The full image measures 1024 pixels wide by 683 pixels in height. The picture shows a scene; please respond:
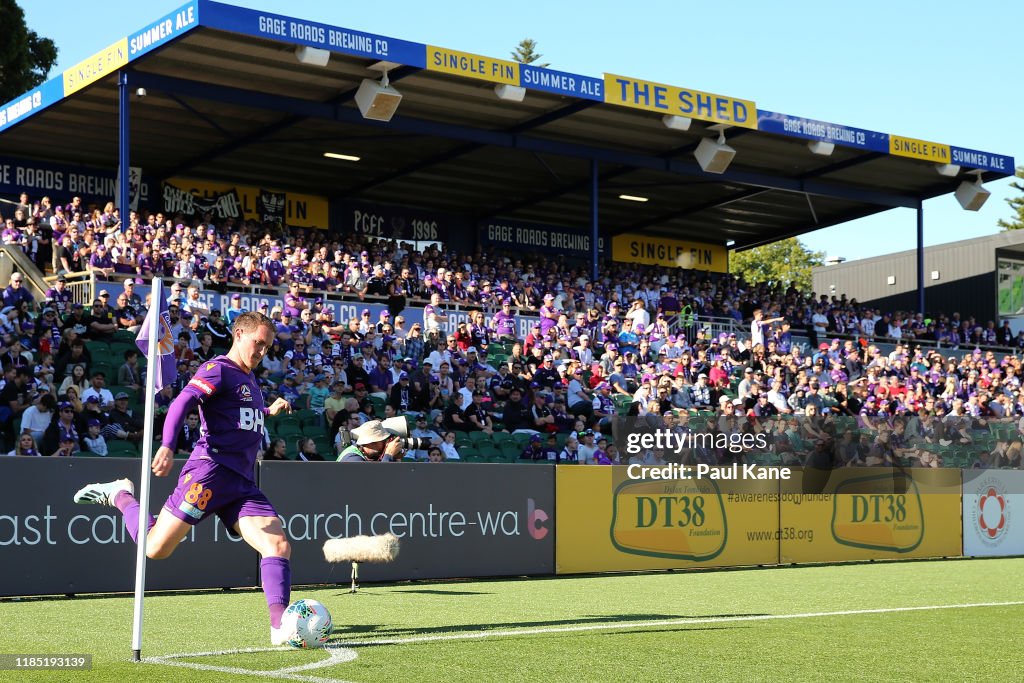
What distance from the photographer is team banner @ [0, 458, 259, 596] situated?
11633mm

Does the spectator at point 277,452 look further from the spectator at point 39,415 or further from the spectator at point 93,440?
the spectator at point 39,415

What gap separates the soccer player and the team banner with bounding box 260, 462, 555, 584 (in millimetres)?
5847

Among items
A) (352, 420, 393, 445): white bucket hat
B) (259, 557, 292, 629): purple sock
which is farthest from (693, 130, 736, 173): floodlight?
(259, 557, 292, 629): purple sock

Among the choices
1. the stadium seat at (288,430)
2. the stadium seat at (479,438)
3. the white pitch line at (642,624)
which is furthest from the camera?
the stadium seat at (479,438)

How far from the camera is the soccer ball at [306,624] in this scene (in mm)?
6969

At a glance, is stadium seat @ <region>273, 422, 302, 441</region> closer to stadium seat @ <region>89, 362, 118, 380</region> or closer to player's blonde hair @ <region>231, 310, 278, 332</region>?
stadium seat @ <region>89, 362, 118, 380</region>

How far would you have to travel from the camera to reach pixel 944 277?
45906mm

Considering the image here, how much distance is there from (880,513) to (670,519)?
4104 millimetres

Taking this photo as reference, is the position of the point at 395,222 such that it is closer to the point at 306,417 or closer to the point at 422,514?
the point at 306,417

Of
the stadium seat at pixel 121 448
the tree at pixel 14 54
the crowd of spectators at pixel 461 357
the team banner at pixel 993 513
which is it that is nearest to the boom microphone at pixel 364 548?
the crowd of spectators at pixel 461 357

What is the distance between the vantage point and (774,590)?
13.1m

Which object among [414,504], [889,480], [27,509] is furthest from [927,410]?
[27,509]

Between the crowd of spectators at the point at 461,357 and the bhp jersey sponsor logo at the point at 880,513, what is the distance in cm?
73

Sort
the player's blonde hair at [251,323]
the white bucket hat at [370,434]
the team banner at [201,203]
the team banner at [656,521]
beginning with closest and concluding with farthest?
the player's blonde hair at [251,323], the white bucket hat at [370,434], the team banner at [656,521], the team banner at [201,203]
